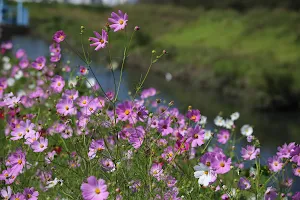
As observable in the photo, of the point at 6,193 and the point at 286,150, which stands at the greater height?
the point at 286,150

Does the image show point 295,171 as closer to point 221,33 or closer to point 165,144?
point 165,144

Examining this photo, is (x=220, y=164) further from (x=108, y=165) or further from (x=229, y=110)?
(x=229, y=110)

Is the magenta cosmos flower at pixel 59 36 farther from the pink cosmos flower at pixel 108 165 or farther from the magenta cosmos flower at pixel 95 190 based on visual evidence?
the magenta cosmos flower at pixel 95 190

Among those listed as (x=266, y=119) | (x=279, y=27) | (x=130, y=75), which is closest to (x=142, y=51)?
(x=130, y=75)

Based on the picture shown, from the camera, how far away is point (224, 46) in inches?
784

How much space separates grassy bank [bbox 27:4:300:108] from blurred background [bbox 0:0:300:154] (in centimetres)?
3

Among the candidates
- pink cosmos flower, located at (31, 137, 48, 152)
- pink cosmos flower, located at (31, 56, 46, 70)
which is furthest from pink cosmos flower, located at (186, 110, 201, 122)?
pink cosmos flower, located at (31, 56, 46, 70)

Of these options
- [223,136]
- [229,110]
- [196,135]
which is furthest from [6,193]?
[229,110]

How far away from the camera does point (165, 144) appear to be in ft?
9.90

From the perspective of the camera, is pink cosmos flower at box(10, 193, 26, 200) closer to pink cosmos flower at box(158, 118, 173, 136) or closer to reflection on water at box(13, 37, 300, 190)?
pink cosmos flower at box(158, 118, 173, 136)

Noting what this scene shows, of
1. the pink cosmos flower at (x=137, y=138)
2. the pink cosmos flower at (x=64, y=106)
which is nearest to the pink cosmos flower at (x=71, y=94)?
the pink cosmos flower at (x=64, y=106)

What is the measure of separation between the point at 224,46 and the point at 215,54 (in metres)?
2.98

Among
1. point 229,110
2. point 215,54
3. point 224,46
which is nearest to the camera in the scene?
point 229,110

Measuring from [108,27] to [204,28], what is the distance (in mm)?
22225
